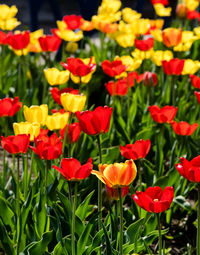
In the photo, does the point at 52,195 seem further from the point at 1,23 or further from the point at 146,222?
the point at 1,23

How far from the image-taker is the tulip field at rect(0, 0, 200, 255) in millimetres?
1678

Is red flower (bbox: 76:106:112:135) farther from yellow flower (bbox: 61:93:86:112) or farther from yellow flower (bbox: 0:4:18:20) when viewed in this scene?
→ yellow flower (bbox: 0:4:18:20)

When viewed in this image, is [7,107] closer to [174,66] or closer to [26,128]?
[26,128]

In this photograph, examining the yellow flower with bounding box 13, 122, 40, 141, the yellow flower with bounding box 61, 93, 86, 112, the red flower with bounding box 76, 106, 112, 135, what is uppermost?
the red flower with bounding box 76, 106, 112, 135

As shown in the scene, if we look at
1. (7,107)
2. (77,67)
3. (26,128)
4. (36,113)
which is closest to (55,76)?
(77,67)

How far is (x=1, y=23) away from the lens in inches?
135

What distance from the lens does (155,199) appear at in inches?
58.6

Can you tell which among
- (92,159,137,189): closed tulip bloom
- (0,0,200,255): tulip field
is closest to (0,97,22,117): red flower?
(0,0,200,255): tulip field

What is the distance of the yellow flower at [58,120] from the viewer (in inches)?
79.5

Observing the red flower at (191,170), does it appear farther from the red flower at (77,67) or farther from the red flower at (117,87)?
the red flower at (117,87)

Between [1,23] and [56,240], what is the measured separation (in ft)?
6.27

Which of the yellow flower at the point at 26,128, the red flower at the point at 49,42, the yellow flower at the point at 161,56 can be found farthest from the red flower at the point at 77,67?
the yellow flower at the point at 161,56

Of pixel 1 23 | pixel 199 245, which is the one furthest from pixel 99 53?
pixel 199 245

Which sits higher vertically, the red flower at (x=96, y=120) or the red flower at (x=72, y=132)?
the red flower at (x=96, y=120)
